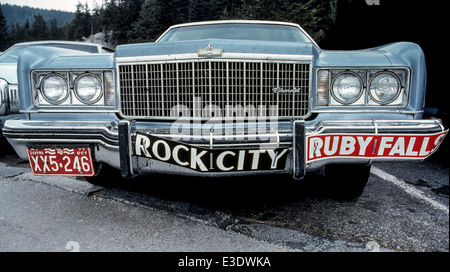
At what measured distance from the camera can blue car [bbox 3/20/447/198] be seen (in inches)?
76.2

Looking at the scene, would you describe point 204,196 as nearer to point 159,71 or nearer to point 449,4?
point 159,71

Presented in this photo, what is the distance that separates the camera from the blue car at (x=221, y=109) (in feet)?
6.35

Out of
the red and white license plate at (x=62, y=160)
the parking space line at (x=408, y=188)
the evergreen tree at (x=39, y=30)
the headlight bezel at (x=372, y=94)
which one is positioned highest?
the evergreen tree at (x=39, y=30)

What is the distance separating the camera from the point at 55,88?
2250 mm

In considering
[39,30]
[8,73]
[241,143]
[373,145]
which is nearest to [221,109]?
[241,143]

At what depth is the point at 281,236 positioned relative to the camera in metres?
2.05

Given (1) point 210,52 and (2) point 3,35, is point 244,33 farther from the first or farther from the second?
(2) point 3,35

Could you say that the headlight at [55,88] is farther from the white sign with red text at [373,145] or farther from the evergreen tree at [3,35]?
the evergreen tree at [3,35]

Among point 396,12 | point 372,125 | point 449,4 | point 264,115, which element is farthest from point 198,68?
point 396,12

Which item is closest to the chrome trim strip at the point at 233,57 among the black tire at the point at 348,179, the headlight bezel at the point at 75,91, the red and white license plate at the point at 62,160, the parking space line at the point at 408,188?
the headlight bezel at the point at 75,91

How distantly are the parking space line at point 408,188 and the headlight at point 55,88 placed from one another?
3.00m

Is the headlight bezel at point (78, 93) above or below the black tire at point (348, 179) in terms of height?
above

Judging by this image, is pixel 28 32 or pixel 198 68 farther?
pixel 28 32
